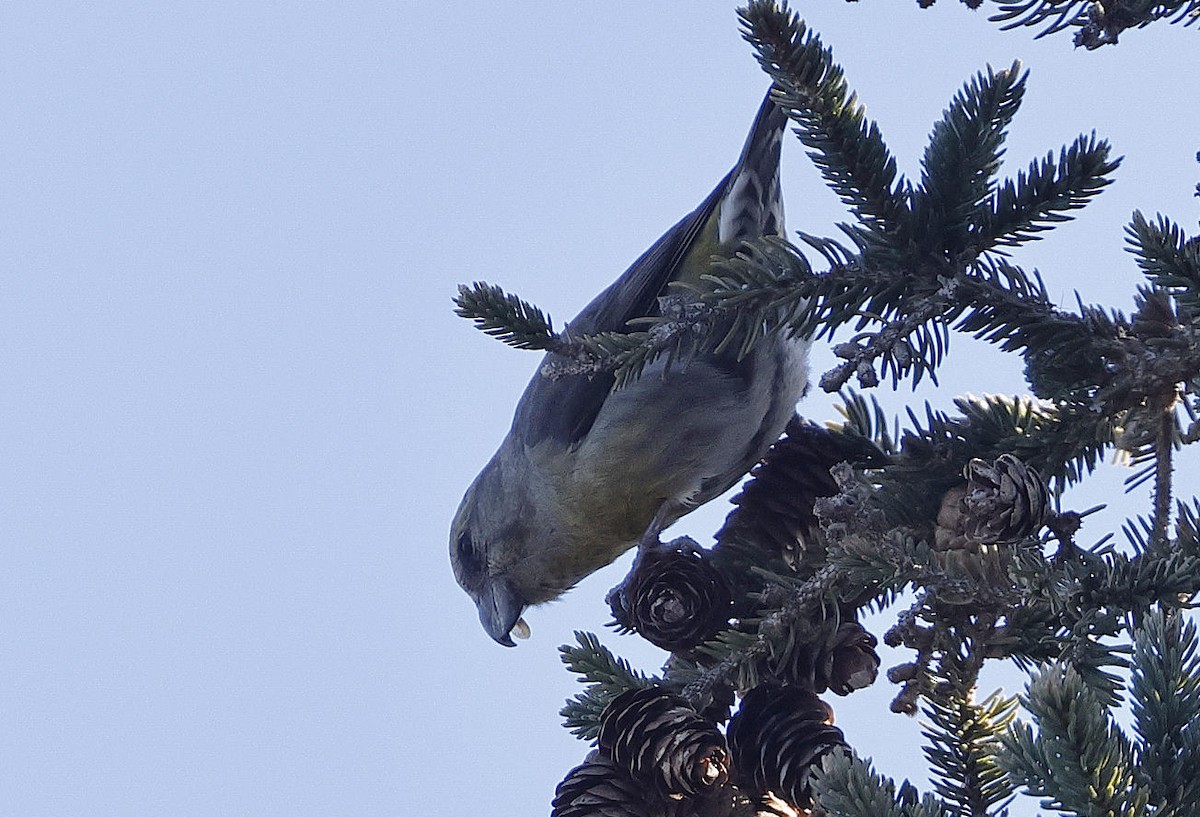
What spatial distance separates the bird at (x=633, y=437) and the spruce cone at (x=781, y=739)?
0.85 metres

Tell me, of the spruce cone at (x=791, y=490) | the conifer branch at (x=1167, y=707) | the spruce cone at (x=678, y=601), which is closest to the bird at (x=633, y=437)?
the spruce cone at (x=791, y=490)

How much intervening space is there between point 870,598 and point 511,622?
A: 4.84ft

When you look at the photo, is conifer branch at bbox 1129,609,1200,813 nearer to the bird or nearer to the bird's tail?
the bird

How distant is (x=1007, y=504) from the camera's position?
155 cm

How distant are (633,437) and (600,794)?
1.24m

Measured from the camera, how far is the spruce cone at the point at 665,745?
1721mm

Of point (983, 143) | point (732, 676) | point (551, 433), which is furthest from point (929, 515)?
point (551, 433)

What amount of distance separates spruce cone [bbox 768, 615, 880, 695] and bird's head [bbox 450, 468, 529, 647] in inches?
54.3

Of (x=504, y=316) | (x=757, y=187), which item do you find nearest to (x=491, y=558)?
(x=757, y=187)

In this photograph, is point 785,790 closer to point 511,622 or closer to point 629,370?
point 629,370

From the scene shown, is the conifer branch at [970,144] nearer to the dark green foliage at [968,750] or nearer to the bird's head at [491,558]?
the dark green foliage at [968,750]

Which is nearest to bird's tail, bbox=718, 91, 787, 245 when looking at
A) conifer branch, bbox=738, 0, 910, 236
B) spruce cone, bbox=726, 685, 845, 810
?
conifer branch, bbox=738, 0, 910, 236

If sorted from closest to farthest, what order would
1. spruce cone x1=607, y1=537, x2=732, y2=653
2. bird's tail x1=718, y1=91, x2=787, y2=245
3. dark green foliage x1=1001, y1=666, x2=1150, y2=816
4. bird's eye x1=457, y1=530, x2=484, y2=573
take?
dark green foliage x1=1001, y1=666, x2=1150, y2=816, spruce cone x1=607, y1=537, x2=732, y2=653, bird's tail x1=718, y1=91, x2=787, y2=245, bird's eye x1=457, y1=530, x2=484, y2=573

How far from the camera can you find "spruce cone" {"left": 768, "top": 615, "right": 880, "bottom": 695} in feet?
6.09
